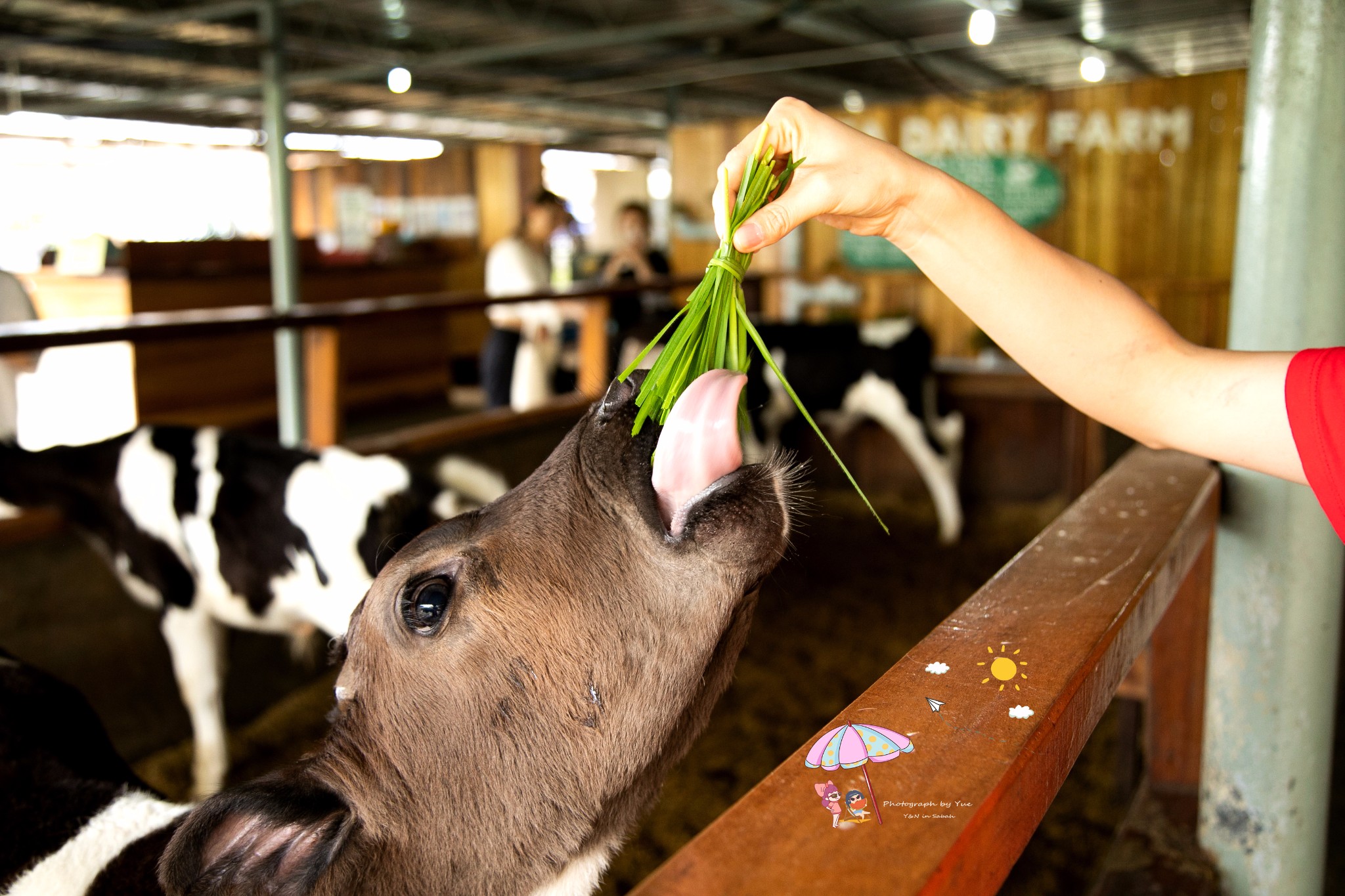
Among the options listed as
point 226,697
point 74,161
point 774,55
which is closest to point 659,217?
point 774,55

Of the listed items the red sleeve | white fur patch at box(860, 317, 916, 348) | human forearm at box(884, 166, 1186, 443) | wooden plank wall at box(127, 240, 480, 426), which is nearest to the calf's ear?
human forearm at box(884, 166, 1186, 443)

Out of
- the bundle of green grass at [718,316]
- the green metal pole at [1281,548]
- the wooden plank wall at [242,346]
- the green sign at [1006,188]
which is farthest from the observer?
the wooden plank wall at [242,346]

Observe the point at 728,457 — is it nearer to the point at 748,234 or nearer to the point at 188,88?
the point at 748,234

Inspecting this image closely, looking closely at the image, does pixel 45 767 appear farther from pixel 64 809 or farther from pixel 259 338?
pixel 259 338

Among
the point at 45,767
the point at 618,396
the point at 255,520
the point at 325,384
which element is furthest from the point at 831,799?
the point at 325,384

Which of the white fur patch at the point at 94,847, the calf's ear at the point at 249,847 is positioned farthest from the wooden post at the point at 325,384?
the calf's ear at the point at 249,847

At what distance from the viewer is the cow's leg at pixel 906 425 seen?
551 cm

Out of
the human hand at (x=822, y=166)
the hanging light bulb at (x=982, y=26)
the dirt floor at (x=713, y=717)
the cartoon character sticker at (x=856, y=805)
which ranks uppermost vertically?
the hanging light bulb at (x=982, y=26)

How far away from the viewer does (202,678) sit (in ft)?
10.1

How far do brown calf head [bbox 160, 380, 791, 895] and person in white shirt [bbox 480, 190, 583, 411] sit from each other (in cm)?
421

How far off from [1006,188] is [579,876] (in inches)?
273

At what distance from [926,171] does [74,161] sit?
1862 cm

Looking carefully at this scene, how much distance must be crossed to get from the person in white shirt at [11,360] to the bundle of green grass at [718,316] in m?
2.62

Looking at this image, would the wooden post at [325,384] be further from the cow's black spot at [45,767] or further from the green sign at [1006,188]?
the green sign at [1006,188]
